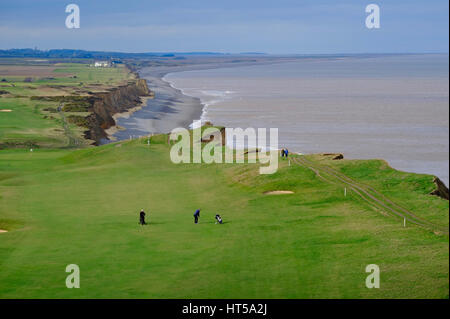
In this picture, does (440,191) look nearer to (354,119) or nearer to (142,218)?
(142,218)

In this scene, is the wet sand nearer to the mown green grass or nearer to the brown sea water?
the brown sea water

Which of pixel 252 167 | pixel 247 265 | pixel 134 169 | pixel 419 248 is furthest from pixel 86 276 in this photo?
pixel 134 169

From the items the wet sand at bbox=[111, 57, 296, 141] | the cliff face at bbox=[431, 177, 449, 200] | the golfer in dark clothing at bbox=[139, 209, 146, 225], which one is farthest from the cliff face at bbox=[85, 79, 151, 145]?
the cliff face at bbox=[431, 177, 449, 200]

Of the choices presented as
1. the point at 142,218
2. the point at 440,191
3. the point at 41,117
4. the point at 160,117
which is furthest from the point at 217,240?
the point at 160,117

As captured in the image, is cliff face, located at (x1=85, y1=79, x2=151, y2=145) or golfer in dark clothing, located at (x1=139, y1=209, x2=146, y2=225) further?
cliff face, located at (x1=85, y1=79, x2=151, y2=145)

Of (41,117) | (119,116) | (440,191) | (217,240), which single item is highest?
(41,117)

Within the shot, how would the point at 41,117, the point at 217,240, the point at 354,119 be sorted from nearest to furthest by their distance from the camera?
the point at 217,240
the point at 41,117
the point at 354,119
